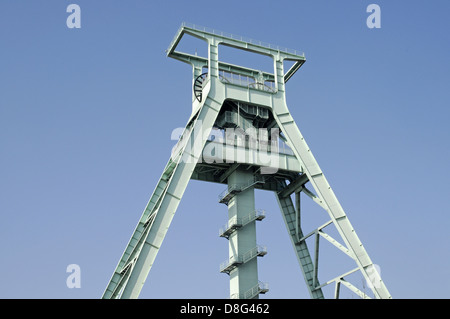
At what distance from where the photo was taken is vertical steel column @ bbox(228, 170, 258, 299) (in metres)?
34.8

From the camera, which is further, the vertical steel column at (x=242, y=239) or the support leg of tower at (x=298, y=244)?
the support leg of tower at (x=298, y=244)

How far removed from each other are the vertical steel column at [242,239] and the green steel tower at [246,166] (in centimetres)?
6

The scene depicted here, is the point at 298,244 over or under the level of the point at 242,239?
over

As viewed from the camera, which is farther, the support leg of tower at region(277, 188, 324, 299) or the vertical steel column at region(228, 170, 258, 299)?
the support leg of tower at region(277, 188, 324, 299)

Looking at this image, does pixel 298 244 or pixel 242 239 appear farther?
pixel 298 244

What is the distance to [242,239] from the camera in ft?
117

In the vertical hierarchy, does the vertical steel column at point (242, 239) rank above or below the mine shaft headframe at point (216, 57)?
below

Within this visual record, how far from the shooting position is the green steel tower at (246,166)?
34594mm

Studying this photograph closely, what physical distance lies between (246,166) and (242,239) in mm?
4855

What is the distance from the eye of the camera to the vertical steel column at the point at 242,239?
3478 cm

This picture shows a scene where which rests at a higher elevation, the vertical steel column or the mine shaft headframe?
the mine shaft headframe

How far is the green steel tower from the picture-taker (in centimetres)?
3459

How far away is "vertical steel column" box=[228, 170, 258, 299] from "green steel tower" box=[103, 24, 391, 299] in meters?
0.06
